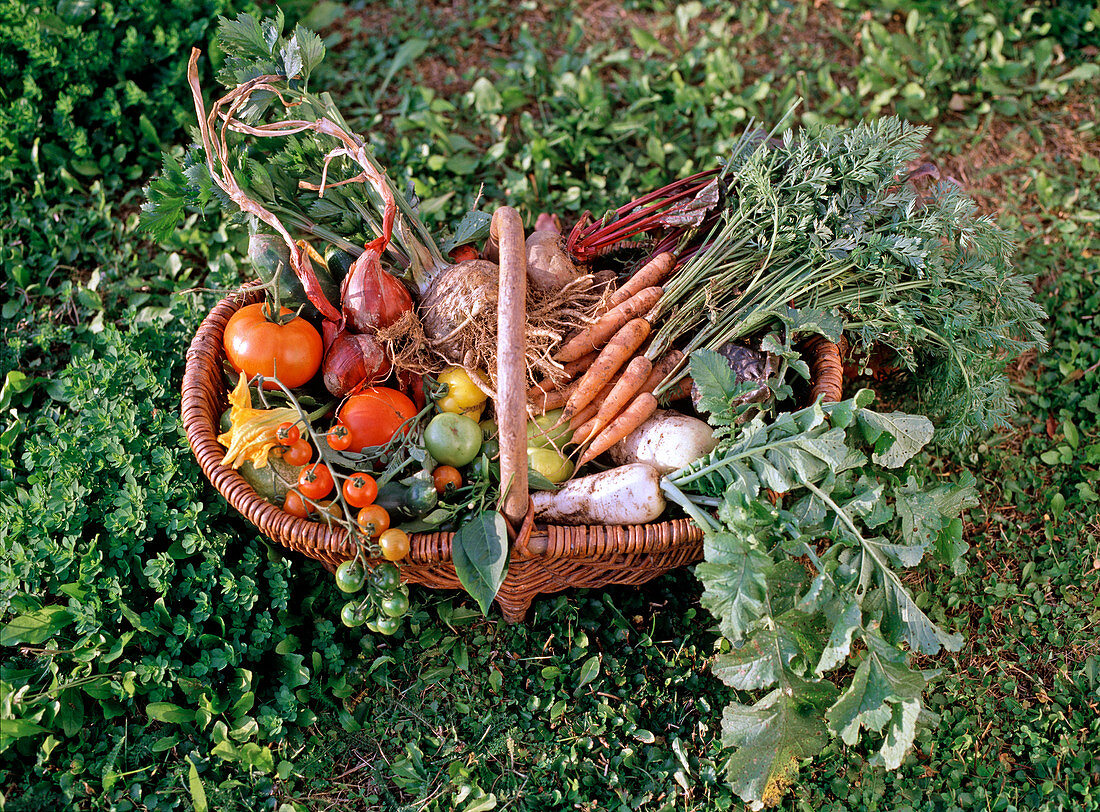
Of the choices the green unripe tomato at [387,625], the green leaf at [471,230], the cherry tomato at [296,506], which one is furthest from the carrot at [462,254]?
the green unripe tomato at [387,625]

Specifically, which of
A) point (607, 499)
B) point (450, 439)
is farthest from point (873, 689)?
point (450, 439)

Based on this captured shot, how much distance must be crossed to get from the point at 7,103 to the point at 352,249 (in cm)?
219

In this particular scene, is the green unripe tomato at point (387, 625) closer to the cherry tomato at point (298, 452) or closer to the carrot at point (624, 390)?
the cherry tomato at point (298, 452)

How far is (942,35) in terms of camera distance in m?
4.35

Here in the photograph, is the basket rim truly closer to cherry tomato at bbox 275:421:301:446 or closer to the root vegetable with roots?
cherry tomato at bbox 275:421:301:446

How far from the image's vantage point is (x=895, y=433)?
7.82ft

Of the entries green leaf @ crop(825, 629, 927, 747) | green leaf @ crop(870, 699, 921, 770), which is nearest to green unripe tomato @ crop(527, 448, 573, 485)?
green leaf @ crop(825, 629, 927, 747)

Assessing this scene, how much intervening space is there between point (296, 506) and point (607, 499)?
0.91 meters

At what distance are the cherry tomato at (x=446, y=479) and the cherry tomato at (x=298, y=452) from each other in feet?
1.20

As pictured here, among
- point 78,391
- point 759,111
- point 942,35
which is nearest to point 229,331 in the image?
point 78,391

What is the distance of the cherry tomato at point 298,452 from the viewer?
92.1 inches

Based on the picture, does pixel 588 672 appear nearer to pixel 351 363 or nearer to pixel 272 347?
pixel 351 363

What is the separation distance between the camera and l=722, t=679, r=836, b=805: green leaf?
2145mm

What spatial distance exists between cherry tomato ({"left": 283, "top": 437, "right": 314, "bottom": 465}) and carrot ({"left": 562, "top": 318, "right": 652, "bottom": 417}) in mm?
841
